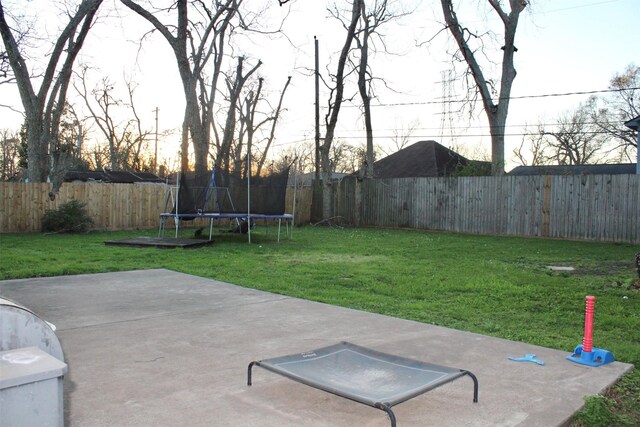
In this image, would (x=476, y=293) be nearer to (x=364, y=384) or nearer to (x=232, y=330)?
(x=232, y=330)

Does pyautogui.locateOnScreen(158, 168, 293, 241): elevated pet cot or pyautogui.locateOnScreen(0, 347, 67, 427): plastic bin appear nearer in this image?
pyautogui.locateOnScreen(0, 347, 67, 427): plastic bin

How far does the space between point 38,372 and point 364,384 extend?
1.57 m

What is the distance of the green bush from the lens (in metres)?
15.8

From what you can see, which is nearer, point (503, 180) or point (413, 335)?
point (413, 335)

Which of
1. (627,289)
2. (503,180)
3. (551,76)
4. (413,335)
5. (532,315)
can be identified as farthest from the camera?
(551,76)

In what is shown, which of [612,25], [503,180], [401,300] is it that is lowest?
[401,300]

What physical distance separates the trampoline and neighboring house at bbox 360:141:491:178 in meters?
27.4

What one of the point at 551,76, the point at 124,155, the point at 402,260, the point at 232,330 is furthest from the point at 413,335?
the point at 124,155

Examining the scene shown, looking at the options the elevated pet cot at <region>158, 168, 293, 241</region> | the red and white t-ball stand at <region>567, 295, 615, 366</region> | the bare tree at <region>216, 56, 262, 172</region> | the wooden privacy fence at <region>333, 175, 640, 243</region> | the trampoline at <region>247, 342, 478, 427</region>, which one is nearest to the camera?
the trampoline at <region>247, 342, 478, 427</region>

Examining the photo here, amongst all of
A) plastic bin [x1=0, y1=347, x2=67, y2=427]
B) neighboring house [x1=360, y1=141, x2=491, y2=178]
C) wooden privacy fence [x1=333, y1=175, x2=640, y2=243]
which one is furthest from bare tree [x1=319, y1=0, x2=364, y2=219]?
plastic bin [x1=0, y1=347, x2=67, y2=427]

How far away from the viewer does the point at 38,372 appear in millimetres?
2094

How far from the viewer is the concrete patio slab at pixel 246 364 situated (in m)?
2.93

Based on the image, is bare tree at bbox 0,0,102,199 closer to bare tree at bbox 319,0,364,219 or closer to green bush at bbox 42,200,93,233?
green bush at bbox 42,200,93,233

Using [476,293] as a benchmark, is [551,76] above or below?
above
